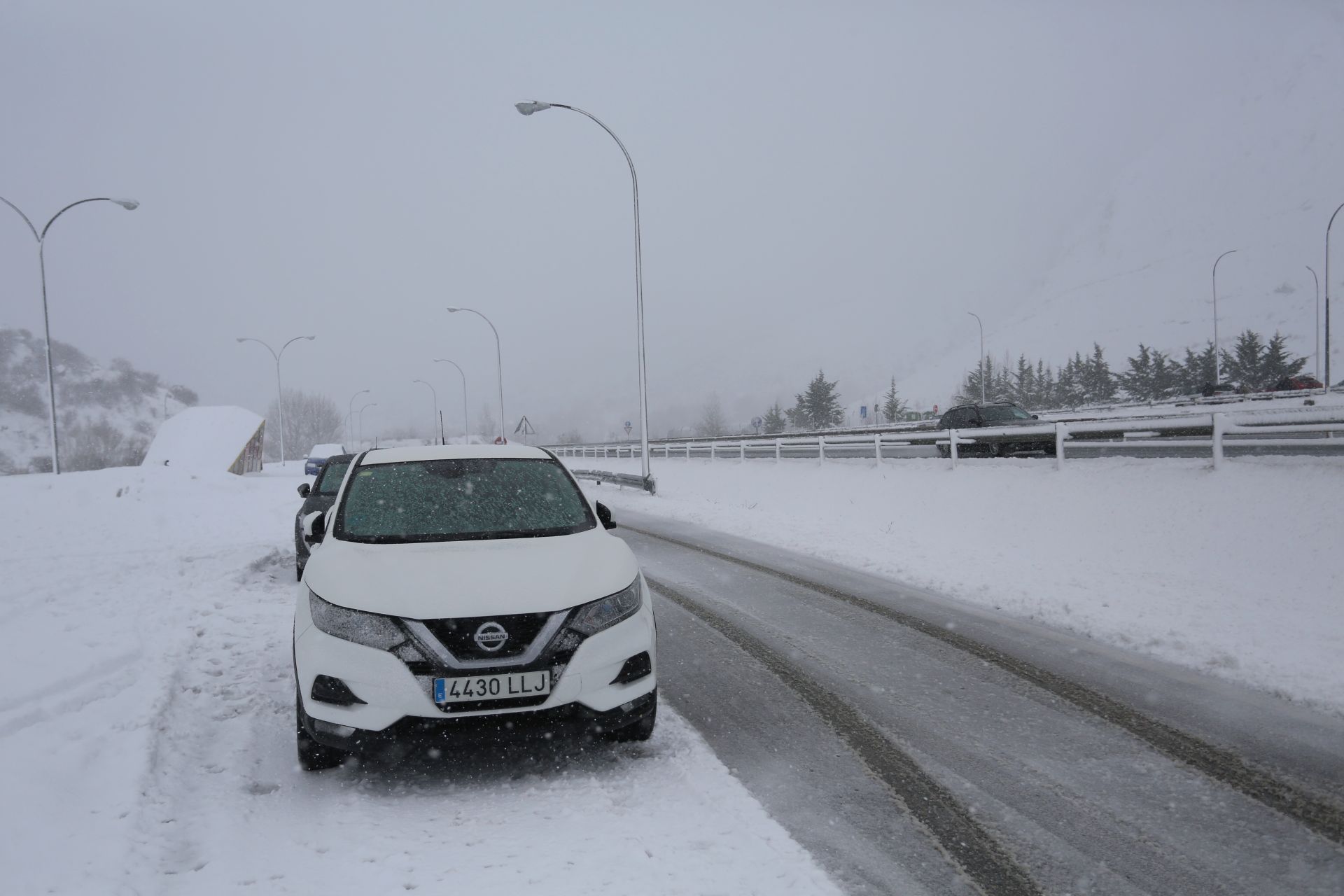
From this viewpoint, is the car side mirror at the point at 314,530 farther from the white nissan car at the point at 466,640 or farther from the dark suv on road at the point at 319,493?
the dark suv on road at the point at 319,493


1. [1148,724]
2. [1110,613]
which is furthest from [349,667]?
[1110,613]

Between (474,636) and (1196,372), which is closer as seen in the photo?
(474,636)

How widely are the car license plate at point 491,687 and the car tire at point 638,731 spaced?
599 millimetres

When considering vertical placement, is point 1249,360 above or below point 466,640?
above

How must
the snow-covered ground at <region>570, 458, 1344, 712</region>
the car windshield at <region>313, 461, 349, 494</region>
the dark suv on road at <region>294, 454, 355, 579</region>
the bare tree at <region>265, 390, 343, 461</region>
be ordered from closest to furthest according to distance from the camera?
the snow-covered ground at <region>570, 458, 1344, 712</region>, the dark suv on road at <region>294, 454, 355, 579</region>, the car windshield at <region>313, 461, 349, 494</region>, the bare tree at <region>265, 390, 343, 461</region>

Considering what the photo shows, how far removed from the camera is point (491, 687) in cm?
324

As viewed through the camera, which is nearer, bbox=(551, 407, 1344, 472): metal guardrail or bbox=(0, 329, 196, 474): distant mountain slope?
bbox=(551, 407, 1344, 472): metal guardrail

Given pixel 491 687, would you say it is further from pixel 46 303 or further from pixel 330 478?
pixel 46 303

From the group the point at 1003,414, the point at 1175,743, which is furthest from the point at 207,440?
the point at 1175,743

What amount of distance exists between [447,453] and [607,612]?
2.20 meters

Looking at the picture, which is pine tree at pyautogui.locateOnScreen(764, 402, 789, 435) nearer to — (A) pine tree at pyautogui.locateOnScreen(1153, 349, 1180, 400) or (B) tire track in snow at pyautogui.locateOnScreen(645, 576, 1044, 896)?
(A) pine tree at pyautogui.locateOnScreen(1153, 349, 1180, 400)

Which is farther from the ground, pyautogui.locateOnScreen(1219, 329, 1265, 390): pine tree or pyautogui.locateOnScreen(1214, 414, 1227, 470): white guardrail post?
pyautogui.locateOnScreen(1219, 329, 1265, 390): pine tree

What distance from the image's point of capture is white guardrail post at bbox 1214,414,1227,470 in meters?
11.9

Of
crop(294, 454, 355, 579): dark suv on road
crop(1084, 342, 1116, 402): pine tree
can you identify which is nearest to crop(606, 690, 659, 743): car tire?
crop(294, 454, 355, 579): dark suv on road
